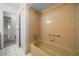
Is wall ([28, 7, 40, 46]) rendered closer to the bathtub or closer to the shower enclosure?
the bathtub

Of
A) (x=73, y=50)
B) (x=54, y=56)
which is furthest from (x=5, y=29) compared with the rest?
(x=73, y=50)

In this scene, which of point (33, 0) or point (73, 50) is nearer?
point (73, 50)

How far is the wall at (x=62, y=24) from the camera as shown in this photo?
1088mm

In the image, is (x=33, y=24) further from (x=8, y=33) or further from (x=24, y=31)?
(x=8, y=33)

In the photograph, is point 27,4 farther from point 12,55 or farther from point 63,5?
point 12,55

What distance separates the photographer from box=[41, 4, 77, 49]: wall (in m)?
1.09

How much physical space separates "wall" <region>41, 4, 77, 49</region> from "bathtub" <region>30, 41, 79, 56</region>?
62 mm

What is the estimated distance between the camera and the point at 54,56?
3.89 feet

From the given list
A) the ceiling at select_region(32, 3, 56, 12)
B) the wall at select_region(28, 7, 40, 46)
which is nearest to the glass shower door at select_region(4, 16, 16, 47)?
the wall at select_region(28, 7, 40, 46)

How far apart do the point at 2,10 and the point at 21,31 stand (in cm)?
41

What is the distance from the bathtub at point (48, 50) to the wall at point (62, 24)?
0.20 feet

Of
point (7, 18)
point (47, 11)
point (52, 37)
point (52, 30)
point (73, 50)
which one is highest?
point (47, 11)

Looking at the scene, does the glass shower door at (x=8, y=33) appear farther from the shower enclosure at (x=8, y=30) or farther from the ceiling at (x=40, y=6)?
the ceiling at (x=40, y=6)

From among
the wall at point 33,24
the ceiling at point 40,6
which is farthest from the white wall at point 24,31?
the ceiling at point 40,6
